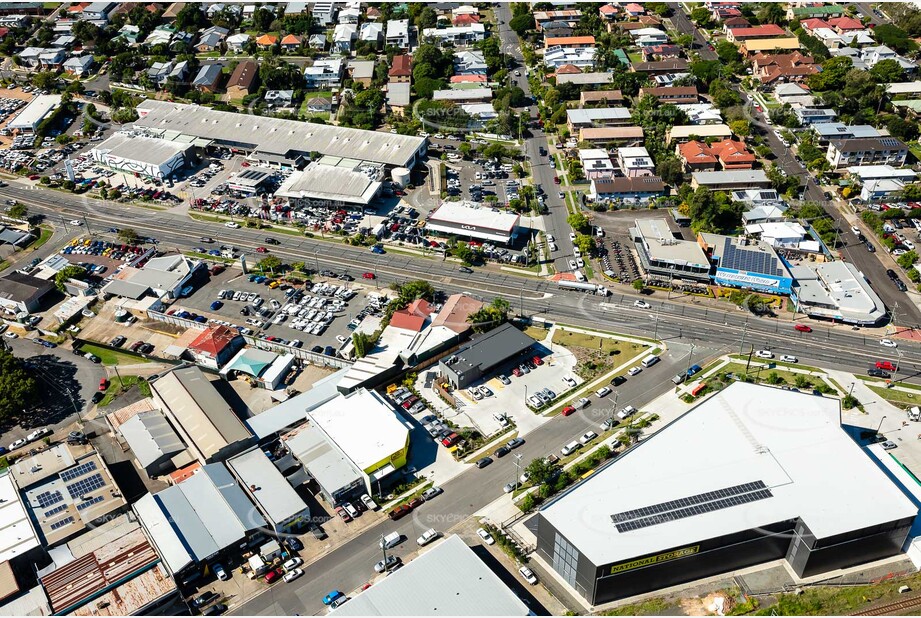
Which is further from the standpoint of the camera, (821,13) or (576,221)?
(821,13)

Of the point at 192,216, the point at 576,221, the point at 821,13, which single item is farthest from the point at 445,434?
the point at 821,13

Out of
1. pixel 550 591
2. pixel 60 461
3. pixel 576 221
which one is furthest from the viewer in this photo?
pixel 576 221

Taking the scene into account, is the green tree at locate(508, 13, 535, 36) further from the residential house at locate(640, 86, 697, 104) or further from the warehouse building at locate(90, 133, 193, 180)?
the warehouse building at locate(90, 133, 193, 180)

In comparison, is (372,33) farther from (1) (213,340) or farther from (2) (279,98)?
(1) (213,340)

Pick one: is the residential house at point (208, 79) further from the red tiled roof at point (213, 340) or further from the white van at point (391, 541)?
the white van at point (391, 541)

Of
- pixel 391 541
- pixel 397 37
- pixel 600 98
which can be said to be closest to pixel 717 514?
pixel 391 541

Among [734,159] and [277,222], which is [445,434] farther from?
[734,159]

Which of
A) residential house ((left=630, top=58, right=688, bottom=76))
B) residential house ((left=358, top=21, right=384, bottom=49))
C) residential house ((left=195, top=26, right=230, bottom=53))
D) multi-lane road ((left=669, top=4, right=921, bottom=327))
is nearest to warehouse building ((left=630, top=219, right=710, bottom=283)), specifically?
multi-lane road ((left=669, top=4, right=921, bottom=327))
